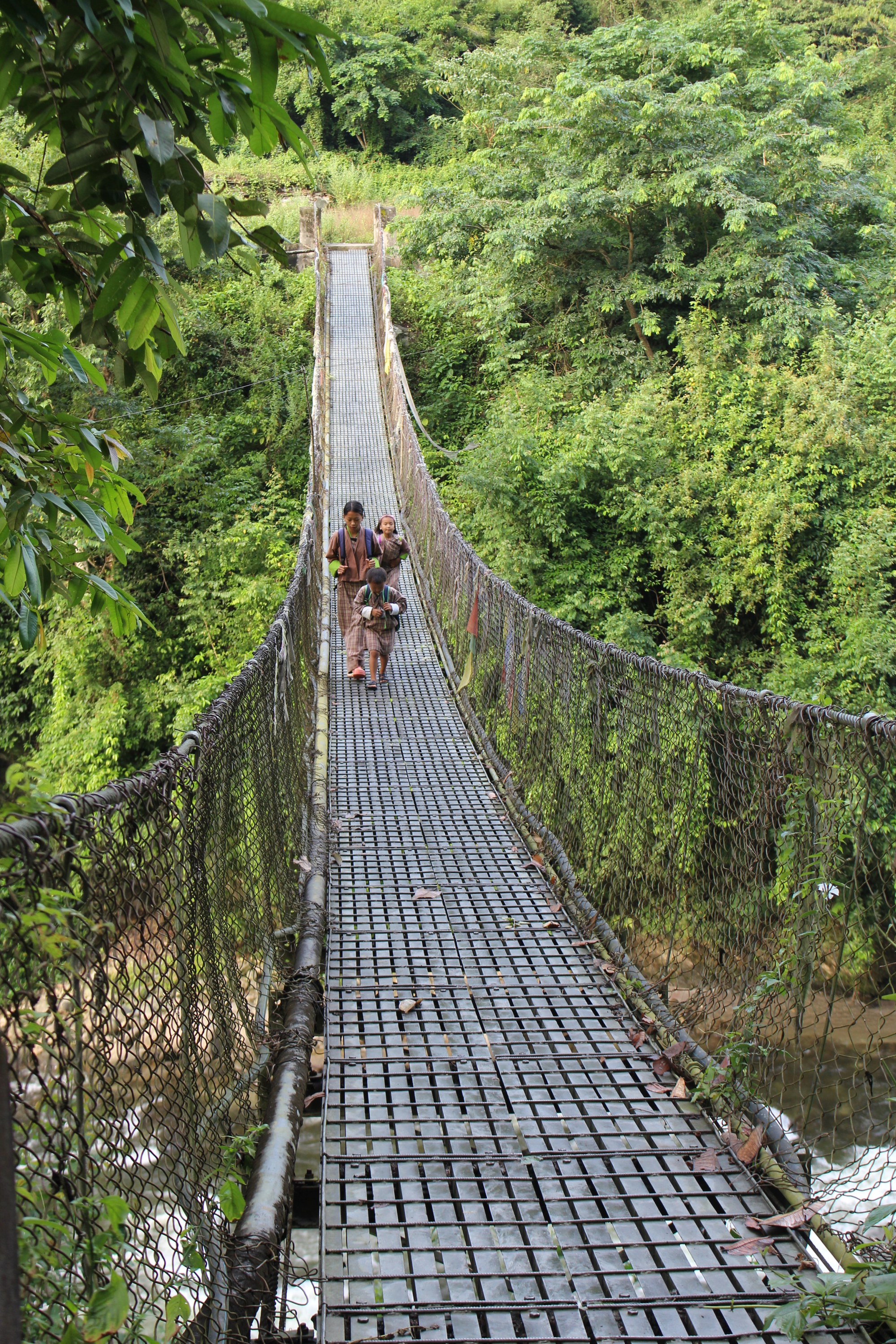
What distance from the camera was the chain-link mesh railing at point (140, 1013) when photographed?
0.95 meters

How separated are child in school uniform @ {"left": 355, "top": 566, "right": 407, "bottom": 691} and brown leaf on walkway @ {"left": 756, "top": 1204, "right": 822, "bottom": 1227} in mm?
3868

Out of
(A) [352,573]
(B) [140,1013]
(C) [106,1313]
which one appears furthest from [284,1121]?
(A) [352,573]

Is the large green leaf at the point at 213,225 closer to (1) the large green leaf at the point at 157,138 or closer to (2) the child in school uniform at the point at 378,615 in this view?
(1) the large green leaf at the point at 157,138

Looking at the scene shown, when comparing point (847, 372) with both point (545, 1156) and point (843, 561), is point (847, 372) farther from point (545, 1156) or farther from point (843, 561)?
point (545, 1156)

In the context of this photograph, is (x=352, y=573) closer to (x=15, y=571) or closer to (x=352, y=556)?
(x=352, y=556)

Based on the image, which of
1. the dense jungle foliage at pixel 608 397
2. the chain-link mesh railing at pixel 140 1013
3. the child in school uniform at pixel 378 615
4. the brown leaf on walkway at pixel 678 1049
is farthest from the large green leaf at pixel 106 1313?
the dense jungle foliage at pixel 608 397

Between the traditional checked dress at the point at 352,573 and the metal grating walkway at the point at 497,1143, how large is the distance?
2.07m

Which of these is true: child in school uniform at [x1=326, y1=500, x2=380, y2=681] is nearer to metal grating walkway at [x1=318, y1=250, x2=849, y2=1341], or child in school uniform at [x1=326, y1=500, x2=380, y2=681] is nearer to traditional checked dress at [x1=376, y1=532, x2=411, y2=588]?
traditional checked dress at [x1=376, y1=532, x2=411, y2=588]

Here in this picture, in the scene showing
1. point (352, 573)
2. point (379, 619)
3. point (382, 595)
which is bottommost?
point (379, 619)

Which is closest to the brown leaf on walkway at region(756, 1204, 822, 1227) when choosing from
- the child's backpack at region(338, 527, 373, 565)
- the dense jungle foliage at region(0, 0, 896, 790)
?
the child's backpack at region(338, 527, 373, 565)

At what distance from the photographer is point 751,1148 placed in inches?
75.2

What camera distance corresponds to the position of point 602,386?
1092 cm

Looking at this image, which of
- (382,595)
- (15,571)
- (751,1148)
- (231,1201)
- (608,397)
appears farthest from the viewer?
(608,397)

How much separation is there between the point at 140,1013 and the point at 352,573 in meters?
4.18
